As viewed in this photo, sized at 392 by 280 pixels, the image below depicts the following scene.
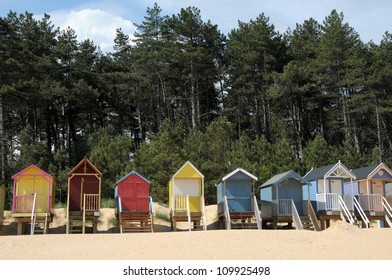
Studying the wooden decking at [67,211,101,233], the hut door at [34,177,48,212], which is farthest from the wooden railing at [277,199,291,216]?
the hut door at [34,177,48,212]

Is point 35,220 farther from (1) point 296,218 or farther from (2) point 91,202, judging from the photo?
(1) point 296,218

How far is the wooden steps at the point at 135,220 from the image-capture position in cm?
2777

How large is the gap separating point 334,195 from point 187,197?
29.3ft

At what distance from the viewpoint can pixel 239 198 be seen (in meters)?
29.9

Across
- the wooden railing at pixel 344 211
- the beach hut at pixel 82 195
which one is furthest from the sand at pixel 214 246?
the beach hut at pixel 82 195

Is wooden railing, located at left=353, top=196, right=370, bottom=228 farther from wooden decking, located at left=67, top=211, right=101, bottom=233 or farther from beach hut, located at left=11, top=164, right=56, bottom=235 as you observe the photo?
beach hut, located at left=11, top=164, right=56, bottom=235

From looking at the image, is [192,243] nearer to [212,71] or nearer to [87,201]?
[87,201]

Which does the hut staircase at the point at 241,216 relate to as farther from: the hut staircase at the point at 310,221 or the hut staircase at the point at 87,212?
the hut staircase at the point at 87,212

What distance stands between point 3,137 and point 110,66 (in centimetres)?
1960

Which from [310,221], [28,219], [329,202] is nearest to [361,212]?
[329,202]

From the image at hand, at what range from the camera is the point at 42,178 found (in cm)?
2905

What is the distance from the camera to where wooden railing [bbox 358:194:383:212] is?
1205 inches

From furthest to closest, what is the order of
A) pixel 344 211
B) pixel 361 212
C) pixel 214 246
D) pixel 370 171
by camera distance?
pixel 370 171 < pixel 361 212 < pixel 344 211 < pixel 214 246

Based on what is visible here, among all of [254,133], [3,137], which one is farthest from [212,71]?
[3,137]
